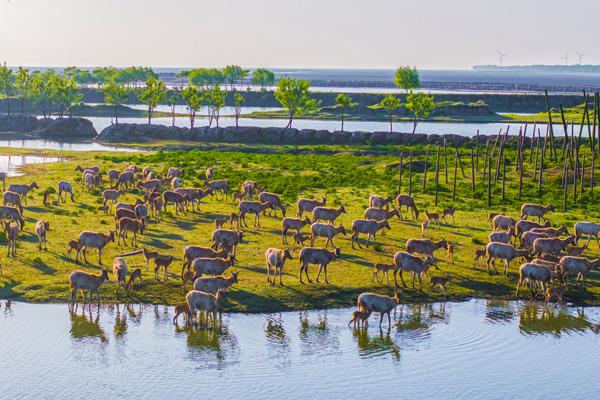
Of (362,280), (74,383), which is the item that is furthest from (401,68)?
(74,383)

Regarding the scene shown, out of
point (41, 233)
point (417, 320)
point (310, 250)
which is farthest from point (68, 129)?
point (417, 320)

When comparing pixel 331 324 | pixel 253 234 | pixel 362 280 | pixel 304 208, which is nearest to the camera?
pixel 331 324

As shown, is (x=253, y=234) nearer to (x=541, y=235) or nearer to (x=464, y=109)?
(x=541, y=235)

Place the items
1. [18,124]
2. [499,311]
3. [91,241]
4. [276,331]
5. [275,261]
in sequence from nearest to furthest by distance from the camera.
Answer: [276,331]
[499,311]
[275,261]
[91,241]
[18,124]

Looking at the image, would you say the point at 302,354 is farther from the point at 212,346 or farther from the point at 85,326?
the point at 85,326

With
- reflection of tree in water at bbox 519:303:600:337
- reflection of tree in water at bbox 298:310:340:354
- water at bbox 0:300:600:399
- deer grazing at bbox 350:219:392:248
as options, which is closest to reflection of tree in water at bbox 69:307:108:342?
water at bbox 0:300:600:399

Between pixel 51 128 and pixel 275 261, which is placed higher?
pixel 51 128

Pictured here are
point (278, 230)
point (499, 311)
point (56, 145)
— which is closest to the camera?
point (499, 311)
